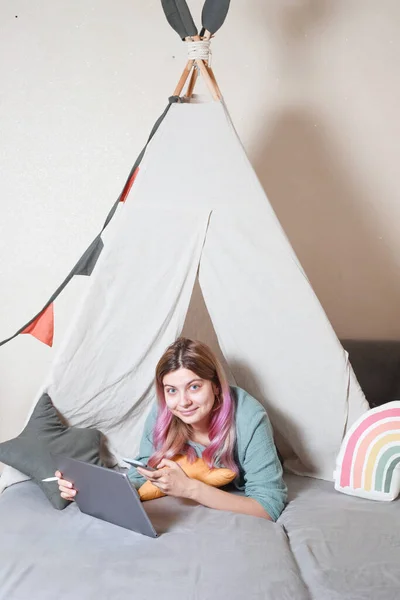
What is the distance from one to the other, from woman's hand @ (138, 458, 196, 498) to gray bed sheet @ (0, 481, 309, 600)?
0.08 metres

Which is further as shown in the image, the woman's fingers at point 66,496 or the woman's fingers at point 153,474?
the woman's fingers at point 66,496

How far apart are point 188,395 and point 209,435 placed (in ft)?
0.55

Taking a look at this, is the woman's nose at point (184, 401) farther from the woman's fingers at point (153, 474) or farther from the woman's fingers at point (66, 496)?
the woman's fingers at point (66, 496)

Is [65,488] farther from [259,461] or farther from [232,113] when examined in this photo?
[232,113]

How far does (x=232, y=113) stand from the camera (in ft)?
9.62

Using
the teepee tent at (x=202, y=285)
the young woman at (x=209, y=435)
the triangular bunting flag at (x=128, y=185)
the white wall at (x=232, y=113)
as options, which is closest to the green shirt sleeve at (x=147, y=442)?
the young woman at (x=209, y=435)

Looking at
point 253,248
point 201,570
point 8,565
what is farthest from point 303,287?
point 8,565

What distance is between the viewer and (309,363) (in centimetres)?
226

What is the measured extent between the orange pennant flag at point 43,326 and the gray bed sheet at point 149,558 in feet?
1.69

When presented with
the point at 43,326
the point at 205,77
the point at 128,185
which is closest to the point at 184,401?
the point at 43,326

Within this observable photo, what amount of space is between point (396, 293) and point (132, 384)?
1310mm

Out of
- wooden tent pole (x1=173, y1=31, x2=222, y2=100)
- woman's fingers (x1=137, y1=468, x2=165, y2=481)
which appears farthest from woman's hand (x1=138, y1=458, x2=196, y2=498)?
wooden tent pole (x1=173, y1=31, x2=222, y2=100)

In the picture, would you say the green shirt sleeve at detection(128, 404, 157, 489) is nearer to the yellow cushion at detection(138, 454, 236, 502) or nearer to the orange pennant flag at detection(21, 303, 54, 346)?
the yellow cushion at detection(138, 454, 236, 502)

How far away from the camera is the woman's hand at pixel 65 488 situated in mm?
1967
